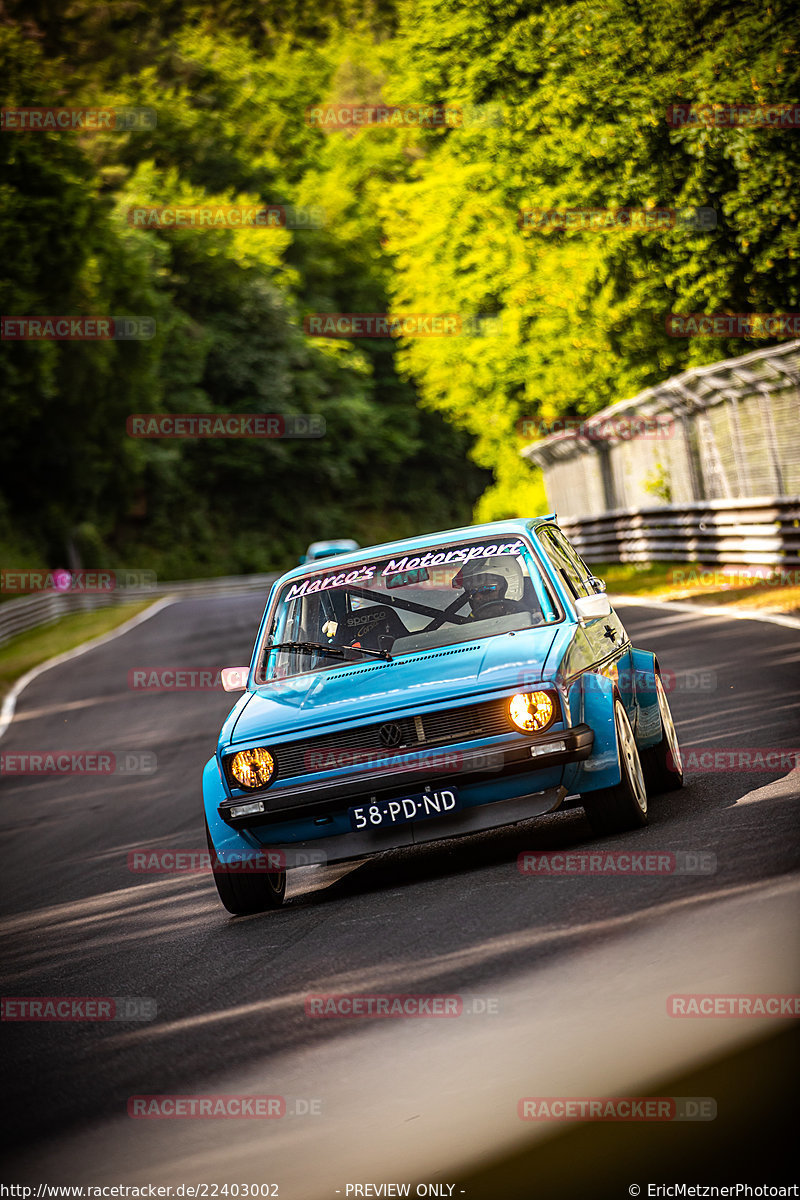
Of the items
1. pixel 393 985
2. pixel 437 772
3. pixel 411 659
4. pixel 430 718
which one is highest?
pixel 411 659

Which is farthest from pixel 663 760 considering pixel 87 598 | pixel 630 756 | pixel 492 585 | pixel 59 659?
pixel 87 598

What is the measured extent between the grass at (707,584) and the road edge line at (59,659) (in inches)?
380

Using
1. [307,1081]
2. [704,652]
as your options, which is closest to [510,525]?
[307,1081]

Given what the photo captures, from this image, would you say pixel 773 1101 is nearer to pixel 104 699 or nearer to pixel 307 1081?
pixel 307 1081

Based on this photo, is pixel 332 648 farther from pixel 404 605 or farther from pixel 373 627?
pixel 404 605

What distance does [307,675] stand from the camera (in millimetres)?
7902

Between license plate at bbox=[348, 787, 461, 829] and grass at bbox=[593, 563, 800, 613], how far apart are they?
10838mm

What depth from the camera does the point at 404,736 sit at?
22.9 feet

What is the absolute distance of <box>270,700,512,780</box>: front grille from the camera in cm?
692

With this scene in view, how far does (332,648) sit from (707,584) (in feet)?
51.6

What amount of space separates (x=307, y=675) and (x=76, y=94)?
5694cm

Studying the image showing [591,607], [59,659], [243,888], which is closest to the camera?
[243,888]

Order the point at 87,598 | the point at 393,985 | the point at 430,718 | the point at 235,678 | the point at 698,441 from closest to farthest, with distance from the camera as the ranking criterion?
the point at 393,985
the point at 430,718
the point at 235,678
the point at 698,441
the point at 87,598

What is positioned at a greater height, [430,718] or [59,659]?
[430,718]
